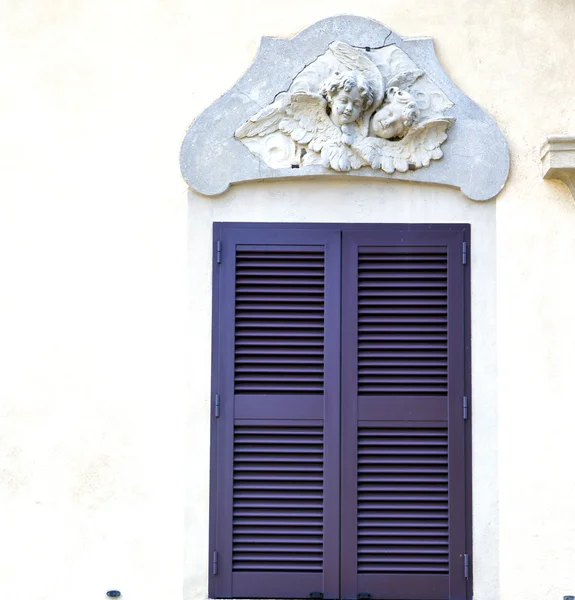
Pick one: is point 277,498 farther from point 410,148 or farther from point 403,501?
point 410,148

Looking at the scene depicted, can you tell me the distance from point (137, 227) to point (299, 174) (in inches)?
36.3

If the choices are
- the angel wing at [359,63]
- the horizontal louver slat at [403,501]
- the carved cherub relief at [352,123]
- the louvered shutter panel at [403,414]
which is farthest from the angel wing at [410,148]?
the horizontal louver slat at [403,501]

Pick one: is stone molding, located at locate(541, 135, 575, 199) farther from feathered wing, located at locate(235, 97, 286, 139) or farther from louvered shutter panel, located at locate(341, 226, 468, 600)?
feathered wing, located at locate(235, 97, 286, 139)

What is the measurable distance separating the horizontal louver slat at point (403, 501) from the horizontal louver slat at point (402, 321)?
0.26 m

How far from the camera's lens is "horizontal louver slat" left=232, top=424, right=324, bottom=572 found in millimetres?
5680

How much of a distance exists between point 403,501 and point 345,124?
2.04 m

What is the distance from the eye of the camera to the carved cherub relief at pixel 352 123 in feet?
18.8

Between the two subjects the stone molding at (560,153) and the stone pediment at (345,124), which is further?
the stone pediment at (345,124)

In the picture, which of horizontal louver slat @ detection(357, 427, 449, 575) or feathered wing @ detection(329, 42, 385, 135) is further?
feathered wing @ detection(329, 42, 385, 135)

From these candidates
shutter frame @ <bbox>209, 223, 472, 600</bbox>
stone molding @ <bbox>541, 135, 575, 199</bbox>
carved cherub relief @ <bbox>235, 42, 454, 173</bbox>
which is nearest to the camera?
stone molding @ <bbox>541, 135, 575, 199</bbox>

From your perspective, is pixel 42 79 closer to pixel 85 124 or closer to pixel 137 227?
pixel 85 124

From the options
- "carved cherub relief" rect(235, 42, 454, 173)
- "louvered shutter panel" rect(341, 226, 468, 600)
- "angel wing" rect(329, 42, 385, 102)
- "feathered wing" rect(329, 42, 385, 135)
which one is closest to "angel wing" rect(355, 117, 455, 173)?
"carved cherub relief" rect(235, 42, 454, 173)

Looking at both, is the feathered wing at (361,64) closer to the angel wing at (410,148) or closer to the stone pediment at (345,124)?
the stone pediment at (345,124)

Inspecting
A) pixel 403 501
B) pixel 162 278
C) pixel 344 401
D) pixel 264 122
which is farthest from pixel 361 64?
pixel 403 501
